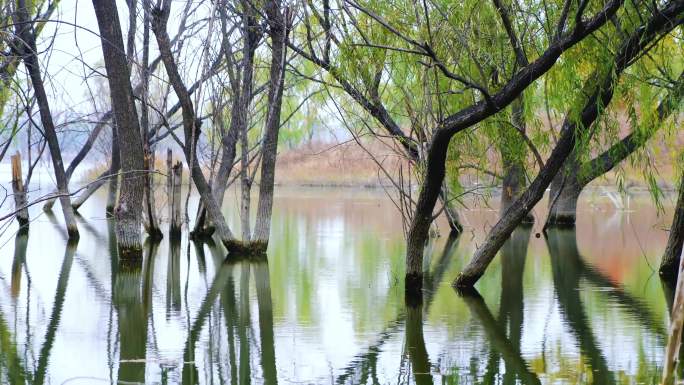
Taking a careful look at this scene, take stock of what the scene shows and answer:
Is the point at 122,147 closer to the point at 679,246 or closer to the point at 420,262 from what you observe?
the point at 420,262

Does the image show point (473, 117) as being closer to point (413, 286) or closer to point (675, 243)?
point (413, 286)

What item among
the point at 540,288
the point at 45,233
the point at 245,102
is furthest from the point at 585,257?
the point at 45,233

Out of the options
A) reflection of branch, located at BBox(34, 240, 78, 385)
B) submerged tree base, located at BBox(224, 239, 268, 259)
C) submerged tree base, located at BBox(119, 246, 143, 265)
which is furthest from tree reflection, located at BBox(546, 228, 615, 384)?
submerged tree base, located at BBox(119, 246, 143, 265)

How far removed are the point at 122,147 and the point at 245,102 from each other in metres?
1.65

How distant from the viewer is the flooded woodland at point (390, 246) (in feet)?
21.0

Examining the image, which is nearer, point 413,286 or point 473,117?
point 473,117

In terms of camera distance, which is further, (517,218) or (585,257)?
(585,257)

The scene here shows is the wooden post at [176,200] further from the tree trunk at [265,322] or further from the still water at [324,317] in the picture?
the tree trunk at [265,322]

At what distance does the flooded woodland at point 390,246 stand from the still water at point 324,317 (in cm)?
3

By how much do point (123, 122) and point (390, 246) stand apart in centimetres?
520

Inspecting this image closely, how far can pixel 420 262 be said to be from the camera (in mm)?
8859

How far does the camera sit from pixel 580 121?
7820 millimetres

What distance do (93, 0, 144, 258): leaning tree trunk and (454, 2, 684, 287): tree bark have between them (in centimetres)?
396

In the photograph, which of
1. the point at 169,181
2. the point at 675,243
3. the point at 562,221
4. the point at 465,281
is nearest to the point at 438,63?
the point at 465,281
